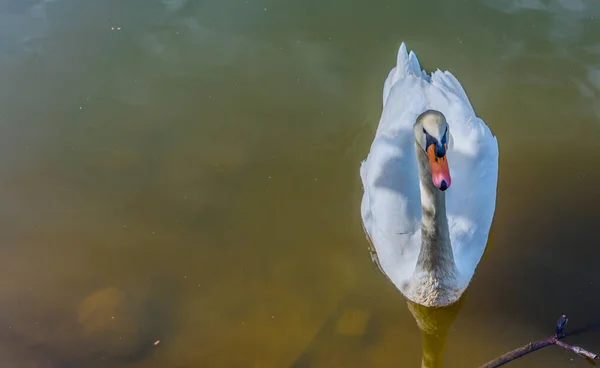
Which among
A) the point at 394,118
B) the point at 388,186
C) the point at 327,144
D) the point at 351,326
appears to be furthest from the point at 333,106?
the point at 351,326

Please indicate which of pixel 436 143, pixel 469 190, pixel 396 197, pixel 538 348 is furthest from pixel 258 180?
pixel 538 348

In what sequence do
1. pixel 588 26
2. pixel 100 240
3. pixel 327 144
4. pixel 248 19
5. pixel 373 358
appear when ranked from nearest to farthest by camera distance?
pixel 373 358 → pixel 100 240 → pixel 327 144 → pixel 588 26 → pixel 248 19

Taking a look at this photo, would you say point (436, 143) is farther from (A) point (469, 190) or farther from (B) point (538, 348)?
(B) point (538, 348)

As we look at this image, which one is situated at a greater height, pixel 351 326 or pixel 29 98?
pixel 29 98

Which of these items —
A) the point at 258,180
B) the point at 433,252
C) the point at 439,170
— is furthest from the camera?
the point at 258,180

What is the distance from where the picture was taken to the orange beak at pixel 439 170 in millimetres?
3484

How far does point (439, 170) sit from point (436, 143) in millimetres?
171

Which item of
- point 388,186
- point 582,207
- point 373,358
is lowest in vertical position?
point 373,358

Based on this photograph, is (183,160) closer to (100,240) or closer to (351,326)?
(100,240)

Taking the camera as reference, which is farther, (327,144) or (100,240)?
(327,144)

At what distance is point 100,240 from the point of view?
18.0ft

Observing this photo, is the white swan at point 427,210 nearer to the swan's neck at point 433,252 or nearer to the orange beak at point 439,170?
the swan's neck at point 433,252

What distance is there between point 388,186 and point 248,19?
3352mm

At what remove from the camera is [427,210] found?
13.4ft
